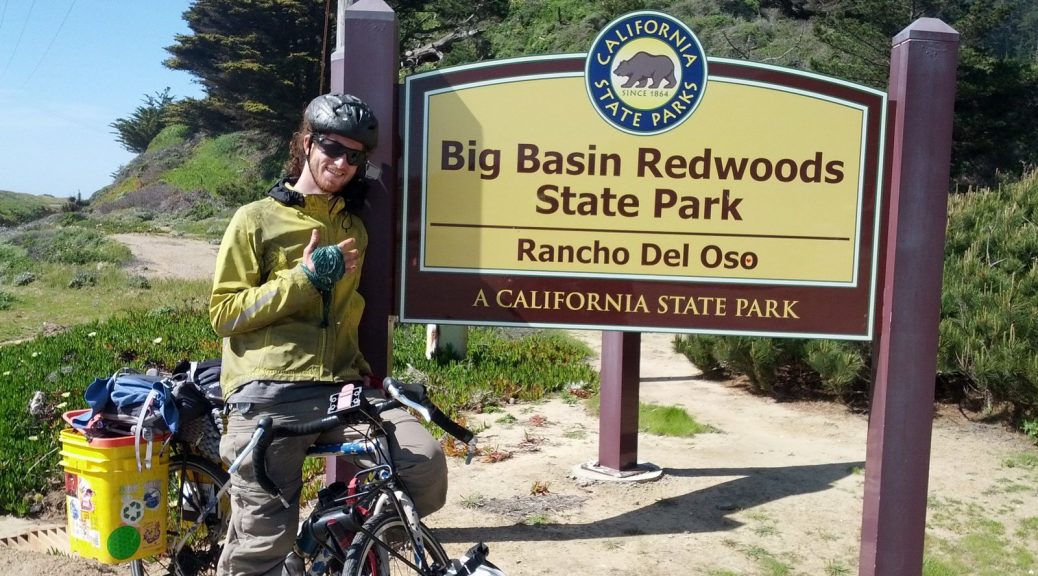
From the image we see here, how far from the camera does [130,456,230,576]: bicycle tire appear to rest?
141 inches

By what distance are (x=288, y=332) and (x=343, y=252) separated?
13.5 inches

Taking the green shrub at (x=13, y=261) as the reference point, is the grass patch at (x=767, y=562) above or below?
below

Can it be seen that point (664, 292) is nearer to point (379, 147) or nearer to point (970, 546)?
point (379, 147)

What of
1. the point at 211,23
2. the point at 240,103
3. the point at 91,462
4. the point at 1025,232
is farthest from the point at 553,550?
the point at 211,23

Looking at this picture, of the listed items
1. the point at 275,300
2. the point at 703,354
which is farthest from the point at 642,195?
the point at 703,354

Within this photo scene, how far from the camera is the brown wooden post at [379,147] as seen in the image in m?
3.55

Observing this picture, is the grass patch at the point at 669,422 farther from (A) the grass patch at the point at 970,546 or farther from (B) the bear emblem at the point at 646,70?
(B) the bear emblem at the point at 646,70

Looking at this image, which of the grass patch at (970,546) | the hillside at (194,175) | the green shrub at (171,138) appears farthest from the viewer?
the green shrub at (171,138)

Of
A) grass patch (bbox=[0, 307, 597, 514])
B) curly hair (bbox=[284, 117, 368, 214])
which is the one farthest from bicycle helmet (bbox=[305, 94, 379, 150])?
grass patch (bbox=[0, 307, 597, 514])

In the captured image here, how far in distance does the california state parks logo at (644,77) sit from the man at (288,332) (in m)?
1.05

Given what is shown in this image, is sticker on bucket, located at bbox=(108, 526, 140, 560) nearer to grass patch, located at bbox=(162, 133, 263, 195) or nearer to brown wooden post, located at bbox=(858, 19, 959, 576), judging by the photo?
brown wooden post, located at bbox=(858, 19, 959, 576)

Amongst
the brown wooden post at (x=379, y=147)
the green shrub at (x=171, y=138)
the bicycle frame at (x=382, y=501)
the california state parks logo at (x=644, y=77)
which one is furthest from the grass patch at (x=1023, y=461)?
the green shrub at (x=171, y=138)

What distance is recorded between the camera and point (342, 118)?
2988mm

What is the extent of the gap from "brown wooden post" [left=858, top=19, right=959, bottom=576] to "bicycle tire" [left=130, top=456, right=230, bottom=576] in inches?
106
